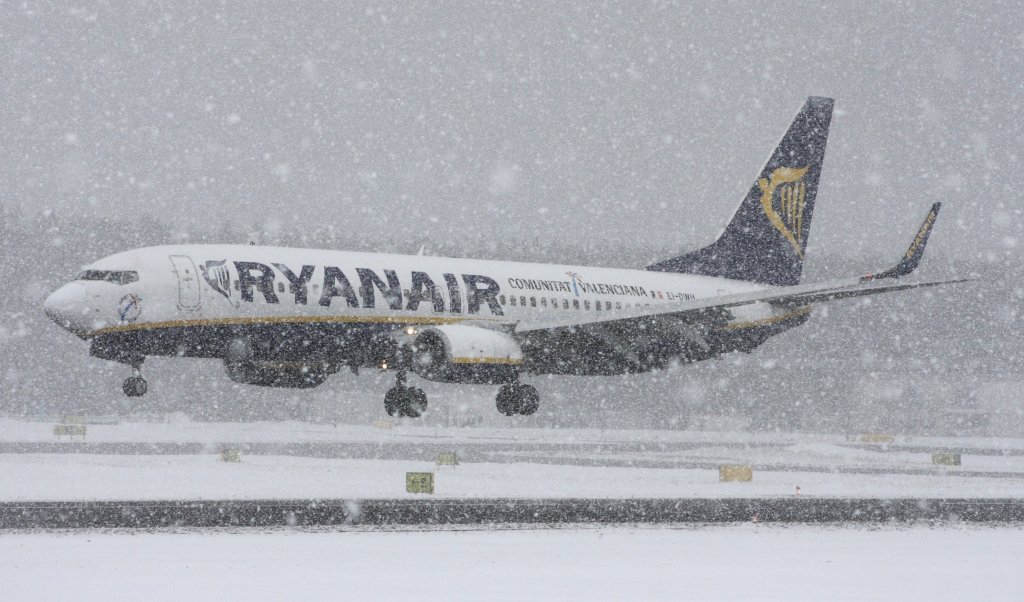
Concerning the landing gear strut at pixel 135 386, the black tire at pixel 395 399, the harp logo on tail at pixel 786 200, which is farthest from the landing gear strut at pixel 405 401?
the harp logo on tail at pixel 786 200

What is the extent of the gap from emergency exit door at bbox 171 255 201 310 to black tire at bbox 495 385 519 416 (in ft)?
37.0

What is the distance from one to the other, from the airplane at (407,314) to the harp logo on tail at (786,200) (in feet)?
16.2

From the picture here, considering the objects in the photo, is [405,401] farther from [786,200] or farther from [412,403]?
[786,200]

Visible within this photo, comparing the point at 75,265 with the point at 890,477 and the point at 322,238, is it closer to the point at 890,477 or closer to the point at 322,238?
the point at 322,238

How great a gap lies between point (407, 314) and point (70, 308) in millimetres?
10543

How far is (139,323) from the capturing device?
128ft

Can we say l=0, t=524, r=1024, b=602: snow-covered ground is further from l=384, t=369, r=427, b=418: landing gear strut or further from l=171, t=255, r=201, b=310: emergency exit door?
l=384, t=369, r=427, b=418: landing gear strut

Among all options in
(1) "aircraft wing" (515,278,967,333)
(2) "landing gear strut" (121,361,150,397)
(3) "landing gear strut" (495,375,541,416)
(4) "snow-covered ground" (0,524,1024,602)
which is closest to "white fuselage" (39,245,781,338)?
(1) "aircraft wing" (515,278,967,333)

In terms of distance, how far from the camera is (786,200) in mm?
57500

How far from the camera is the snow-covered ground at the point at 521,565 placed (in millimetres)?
22609

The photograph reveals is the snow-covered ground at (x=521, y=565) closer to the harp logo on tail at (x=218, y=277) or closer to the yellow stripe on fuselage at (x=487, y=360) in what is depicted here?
the yellow stripe on fuselage at (x=487, y=360)

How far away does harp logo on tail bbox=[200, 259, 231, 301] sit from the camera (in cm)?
3991

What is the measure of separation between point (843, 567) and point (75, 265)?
10690 cm

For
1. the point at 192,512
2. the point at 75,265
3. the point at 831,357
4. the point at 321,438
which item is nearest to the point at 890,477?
the point at 192,512
